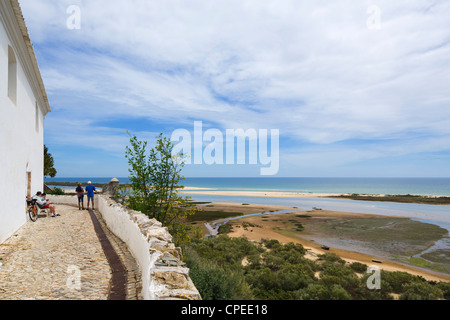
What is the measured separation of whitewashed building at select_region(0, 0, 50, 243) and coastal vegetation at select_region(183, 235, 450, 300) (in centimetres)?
556

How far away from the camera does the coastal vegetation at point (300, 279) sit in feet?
29.2

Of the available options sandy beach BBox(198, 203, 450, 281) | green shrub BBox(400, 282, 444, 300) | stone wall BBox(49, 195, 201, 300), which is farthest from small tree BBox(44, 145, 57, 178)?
green shrub BBox(400, 282, 444, 300)

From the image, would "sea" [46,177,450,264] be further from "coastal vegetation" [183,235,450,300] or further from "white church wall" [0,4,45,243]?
"coastal vegetation" [183,235,450,300]

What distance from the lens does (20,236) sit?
8.37 meters

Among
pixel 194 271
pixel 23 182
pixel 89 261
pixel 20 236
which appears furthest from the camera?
pixel 23 182

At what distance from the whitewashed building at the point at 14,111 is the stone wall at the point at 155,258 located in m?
3.21

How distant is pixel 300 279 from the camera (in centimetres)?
1116

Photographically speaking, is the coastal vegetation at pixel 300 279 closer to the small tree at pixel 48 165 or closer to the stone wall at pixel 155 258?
the stone wall at pixel 155 258

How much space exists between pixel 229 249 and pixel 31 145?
Answer: 10.7 metres

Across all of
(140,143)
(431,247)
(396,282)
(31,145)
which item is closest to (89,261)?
(140,143)

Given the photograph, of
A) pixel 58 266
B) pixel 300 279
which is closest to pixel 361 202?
pixel 300 279

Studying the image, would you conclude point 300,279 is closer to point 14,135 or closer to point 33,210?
point 33,210

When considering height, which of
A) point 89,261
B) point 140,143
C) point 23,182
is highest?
point 140,143
